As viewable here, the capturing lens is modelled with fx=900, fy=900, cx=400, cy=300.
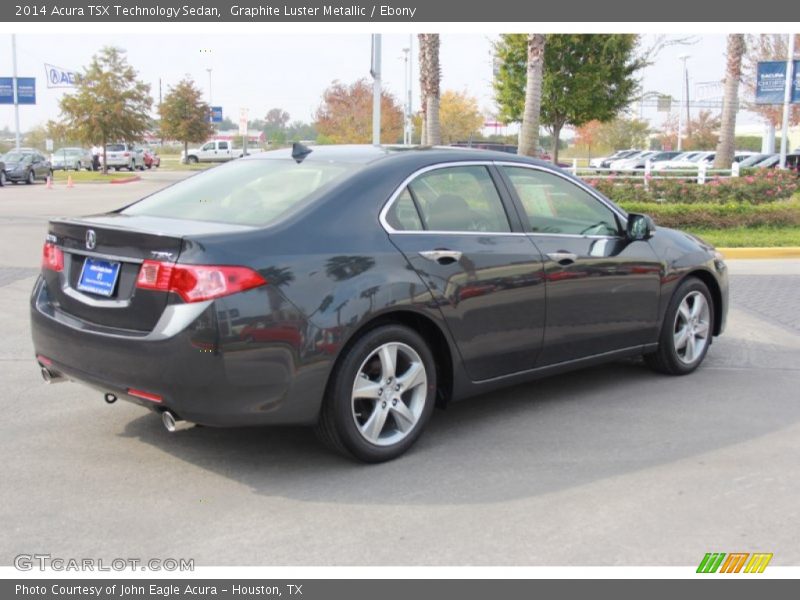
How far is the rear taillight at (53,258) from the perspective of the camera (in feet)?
15.9

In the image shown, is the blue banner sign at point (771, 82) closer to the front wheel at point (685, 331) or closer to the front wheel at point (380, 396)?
the front wheel at point (685, 331)

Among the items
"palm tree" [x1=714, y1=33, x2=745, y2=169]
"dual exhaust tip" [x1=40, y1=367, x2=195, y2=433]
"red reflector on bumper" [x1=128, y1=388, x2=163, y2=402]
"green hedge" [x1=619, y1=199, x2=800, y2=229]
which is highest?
"palm tree" [x1=714, y1=33, x2=745, y2=169]

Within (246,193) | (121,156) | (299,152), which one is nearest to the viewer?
(246,193)

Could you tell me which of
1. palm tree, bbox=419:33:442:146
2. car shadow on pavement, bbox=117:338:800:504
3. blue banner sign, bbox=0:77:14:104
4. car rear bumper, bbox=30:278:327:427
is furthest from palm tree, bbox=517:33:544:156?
blue banner sign, bbox=0:77:14:104

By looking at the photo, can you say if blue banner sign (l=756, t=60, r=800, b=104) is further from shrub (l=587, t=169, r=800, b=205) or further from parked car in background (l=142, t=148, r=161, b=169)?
parked car in background (l=142, t=148, r=161, b=169)

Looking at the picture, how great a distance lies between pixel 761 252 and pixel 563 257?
9.41 metres

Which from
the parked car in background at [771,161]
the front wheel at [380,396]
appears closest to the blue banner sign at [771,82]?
the parked car in background at [771,161]

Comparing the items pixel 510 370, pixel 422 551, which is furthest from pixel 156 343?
pixel 510 370

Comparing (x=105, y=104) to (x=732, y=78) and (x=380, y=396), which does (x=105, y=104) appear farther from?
(x=380, y=396)

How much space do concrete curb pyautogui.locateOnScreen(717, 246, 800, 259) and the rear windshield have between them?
10093 millimetres

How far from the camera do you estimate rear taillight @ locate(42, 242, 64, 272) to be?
485cm

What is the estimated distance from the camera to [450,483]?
451 centimetres

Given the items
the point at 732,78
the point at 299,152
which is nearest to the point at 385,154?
the point at 299,152
